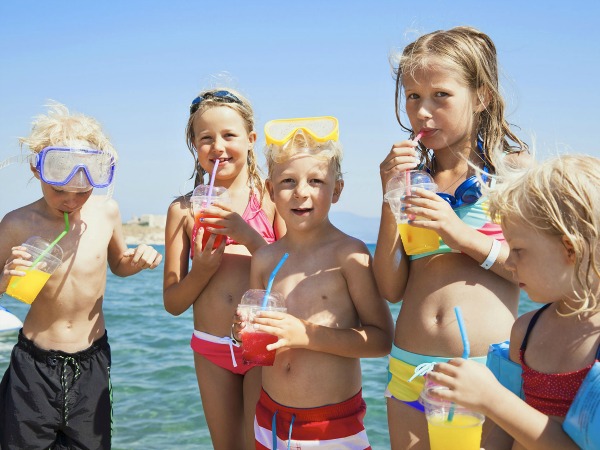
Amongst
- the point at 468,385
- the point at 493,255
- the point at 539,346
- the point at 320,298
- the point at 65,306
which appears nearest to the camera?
the point at 468,385

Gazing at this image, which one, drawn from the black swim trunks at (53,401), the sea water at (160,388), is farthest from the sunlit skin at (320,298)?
the sea water at (160,388)

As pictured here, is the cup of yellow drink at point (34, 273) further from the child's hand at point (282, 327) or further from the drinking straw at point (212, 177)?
the child's hand at point (282, 327)

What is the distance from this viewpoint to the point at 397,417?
3.24 meters

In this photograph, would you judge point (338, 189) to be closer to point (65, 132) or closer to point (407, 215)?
point (407, 215)

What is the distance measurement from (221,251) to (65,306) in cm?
106

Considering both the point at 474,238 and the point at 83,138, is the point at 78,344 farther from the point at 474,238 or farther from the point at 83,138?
the point at 474,238

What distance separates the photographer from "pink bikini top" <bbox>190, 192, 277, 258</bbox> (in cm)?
412

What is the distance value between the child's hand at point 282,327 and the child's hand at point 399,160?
2.45 feet

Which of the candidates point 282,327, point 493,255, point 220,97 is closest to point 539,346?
point 493,255

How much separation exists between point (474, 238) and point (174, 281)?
1.85 meters

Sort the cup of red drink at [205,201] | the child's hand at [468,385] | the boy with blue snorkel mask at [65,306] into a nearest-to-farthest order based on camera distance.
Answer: the child's hand at [468,385], the cup of red drink at [205,201], the boy with blue snorkel mask at [65,306]

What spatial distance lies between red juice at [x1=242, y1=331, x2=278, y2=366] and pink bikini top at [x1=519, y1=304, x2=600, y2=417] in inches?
46.4

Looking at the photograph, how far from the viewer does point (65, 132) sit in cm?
411

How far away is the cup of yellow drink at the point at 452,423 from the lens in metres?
2.30
